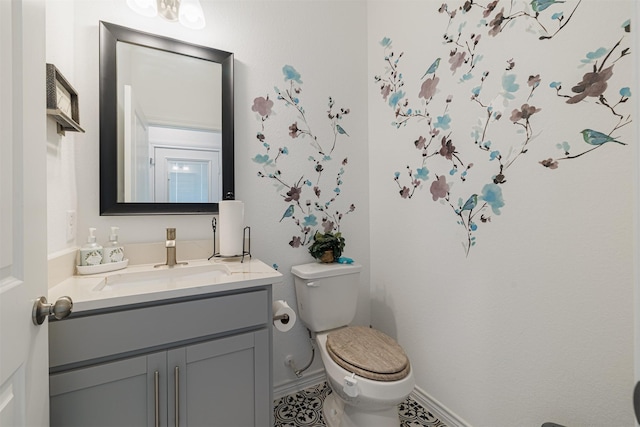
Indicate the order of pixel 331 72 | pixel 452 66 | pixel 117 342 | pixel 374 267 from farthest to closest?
pixel 374 267 < pixel 331 72 < pixel 452 66 < pixel 117 342

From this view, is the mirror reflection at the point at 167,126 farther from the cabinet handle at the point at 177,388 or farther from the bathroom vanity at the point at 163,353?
the cabinet handle at the point at 177,388

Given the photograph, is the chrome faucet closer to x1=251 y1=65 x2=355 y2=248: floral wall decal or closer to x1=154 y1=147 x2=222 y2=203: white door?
x1=154 y1=147 x2=222 y2=203: white door

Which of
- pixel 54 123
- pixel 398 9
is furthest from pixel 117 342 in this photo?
pixel 398 9

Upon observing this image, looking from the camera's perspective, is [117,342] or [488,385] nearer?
[117,342]

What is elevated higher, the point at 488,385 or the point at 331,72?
the point at 331,72

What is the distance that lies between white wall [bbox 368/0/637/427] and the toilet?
349 millimetres

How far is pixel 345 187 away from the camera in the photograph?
183 centimetres

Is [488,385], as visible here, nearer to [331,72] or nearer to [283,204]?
[283,204]

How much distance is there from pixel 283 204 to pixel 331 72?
91 centimetres

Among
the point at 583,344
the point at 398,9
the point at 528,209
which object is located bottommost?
the point at 583,344

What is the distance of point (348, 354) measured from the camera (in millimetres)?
1228

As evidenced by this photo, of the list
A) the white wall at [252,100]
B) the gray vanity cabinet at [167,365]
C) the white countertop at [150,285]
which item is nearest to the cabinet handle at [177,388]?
the gray vanity cabinet at [167,365]

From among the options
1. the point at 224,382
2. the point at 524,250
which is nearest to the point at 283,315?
the point at 224,382

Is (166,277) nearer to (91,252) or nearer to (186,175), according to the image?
(91,252)
